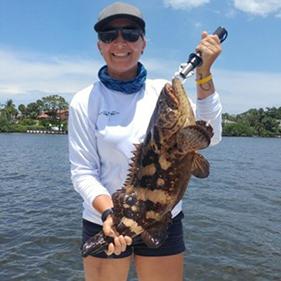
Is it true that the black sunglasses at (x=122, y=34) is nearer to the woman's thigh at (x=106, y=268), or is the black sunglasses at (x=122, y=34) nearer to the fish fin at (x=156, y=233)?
the fish fin at (x=156, y=233)

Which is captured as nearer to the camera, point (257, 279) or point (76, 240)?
point (257, 279)

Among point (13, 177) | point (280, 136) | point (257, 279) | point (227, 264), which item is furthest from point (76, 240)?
point (280, 136)

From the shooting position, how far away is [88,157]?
4.71 m

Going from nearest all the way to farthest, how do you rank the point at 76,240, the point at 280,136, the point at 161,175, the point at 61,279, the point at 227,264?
1. the point at 161,175
2. the point at 61,279
3. the point at 227,264
4. the point at 76,240
5. the point at 280,136

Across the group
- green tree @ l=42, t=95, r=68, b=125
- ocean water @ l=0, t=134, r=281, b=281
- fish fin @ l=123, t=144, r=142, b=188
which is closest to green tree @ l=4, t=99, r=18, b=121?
green tree @ l=42, t=95, r=68, b=125

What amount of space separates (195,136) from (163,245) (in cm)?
160

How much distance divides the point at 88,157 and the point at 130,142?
511mm

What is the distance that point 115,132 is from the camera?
460 cm

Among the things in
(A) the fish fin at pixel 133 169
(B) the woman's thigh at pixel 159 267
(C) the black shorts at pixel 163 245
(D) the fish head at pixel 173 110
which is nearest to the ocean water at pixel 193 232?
(B) the woman's thigh at pixel 159 267

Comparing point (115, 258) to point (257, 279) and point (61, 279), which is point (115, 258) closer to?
point (61, 279)

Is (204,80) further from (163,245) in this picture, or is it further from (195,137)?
(163,245)

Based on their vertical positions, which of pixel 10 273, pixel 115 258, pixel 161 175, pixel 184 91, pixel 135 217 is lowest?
pixel 10 273

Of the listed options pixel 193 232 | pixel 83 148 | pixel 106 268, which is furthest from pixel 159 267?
pixel 193 232

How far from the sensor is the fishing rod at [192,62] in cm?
393
